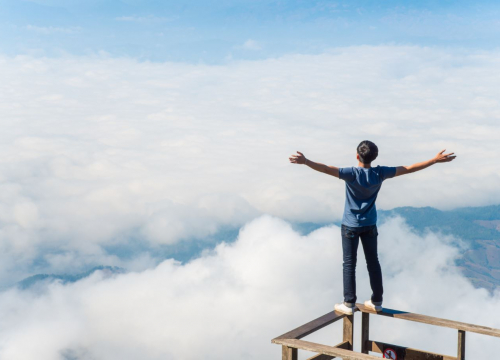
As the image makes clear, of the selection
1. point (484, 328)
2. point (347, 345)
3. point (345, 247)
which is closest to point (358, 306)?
point (347, 345)

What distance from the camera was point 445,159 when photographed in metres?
10.6

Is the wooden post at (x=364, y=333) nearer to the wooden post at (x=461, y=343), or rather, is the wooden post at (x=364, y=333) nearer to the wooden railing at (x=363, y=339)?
the wooden railing at (x=363, y=339)

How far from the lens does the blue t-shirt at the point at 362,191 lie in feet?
33.9

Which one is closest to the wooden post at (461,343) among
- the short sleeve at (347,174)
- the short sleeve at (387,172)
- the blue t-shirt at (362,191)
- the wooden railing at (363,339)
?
the wooden railing at (363,339)

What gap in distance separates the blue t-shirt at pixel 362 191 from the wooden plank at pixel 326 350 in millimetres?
2451

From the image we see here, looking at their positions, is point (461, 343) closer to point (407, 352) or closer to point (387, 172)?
point (407, 352)

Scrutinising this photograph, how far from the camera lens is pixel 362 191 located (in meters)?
10.4

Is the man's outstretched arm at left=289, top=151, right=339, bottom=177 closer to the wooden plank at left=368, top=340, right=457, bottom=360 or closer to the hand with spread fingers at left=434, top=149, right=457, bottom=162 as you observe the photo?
the hand with spread fingers at left=434, top=149, right=457, bottom=162

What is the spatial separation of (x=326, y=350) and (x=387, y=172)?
3.50 m

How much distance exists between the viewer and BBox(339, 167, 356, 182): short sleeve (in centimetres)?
1016

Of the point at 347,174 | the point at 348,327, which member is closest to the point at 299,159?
the point at 347,174

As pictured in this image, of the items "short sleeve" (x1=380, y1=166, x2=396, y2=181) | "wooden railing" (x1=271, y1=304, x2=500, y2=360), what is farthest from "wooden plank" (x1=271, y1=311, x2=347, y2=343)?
"short sleeve" (x1=380, y1=166, x2=396, y2=181)

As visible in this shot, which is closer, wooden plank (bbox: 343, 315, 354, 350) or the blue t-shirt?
the blue t-shirt

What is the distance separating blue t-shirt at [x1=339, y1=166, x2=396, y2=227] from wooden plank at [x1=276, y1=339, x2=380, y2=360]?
8.04ft
